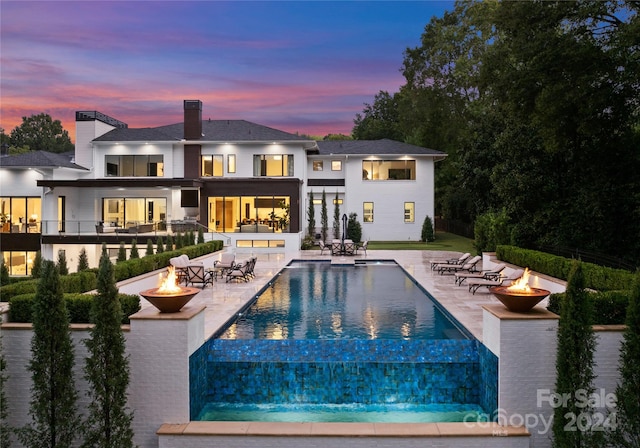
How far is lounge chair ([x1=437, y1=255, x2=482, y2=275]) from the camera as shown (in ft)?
63.0

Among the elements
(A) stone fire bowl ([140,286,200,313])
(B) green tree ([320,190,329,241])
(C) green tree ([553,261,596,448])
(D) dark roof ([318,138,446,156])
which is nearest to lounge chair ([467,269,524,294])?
(C) green tree ([553,261,596,448])

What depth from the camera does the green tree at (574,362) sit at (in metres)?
7.11

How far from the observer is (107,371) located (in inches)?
291

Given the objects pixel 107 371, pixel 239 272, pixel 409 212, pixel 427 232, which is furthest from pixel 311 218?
pixel 107 371

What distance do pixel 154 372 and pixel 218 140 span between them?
83.5 feet

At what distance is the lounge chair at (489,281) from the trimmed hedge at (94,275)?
31.1ft

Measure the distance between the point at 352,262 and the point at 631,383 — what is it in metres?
17.9

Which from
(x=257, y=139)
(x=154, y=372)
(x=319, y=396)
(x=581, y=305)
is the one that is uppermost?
(x=257, y=139)

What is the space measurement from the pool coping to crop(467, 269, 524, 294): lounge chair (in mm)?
7870

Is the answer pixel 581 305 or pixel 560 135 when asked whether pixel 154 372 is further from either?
pixel 560 135

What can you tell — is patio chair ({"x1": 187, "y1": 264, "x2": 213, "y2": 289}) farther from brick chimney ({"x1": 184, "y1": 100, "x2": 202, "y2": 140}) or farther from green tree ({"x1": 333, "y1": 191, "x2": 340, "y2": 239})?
green tree ({"x1": 333, "y1": 191, "x2": 340, "y2": 239})

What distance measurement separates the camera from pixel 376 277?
20.4 m

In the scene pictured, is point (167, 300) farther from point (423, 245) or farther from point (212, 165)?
point (423, 245)

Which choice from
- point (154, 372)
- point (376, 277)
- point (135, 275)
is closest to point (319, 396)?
point (154, 372)
